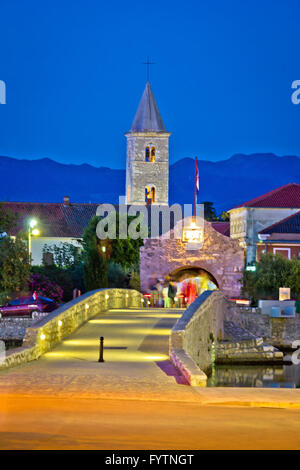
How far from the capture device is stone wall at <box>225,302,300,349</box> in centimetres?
5216

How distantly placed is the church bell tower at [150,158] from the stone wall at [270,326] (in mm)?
43743

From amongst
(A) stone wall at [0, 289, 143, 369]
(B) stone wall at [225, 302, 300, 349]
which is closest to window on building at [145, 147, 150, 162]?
(B) stone wall at [225, 302, 300, 349]

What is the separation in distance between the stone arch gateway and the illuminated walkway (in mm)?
28058

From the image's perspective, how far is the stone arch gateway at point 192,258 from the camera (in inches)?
2223

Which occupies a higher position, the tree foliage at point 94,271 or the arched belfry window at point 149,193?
the arched belfry window at point 149,193

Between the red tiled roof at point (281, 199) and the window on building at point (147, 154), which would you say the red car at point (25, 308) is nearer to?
the red tiled roof at point (281, 199)

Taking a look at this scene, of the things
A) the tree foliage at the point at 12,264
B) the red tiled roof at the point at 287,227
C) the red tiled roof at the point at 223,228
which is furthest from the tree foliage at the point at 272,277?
the red tiled roof at the point at 223,228

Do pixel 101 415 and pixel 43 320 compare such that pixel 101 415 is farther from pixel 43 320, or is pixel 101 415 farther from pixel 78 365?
pixel 43 320

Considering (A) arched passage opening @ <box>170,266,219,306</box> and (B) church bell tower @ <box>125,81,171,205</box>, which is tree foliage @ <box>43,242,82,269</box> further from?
(B) church bell tower @ <box>125,81,171,205</box>

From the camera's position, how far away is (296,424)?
11891mm

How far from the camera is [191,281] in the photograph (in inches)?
3041

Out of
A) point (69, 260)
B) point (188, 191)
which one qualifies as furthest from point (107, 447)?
point (188, 191)

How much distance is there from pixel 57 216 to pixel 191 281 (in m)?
15.7

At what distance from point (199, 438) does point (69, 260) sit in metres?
52.2
